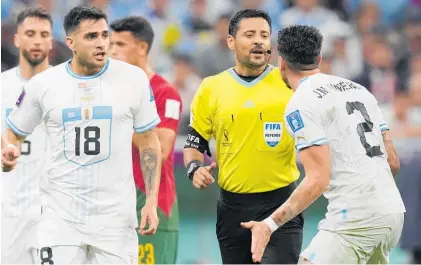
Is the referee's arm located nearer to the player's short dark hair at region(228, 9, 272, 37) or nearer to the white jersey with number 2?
the player's short dark hair at region(228, 9, 272, 37)

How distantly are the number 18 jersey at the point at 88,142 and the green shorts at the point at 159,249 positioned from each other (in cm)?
141

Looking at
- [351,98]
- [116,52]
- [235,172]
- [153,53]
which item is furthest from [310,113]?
[153,53]

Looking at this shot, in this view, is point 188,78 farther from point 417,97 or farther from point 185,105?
point 417,97

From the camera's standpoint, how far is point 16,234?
8.53 metres

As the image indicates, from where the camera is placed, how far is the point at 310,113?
6312 mm

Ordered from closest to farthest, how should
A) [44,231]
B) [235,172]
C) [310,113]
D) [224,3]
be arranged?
[310,113] < [44,231] < [235,172] < [224,3]

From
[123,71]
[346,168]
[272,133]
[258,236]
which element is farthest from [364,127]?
[123,71]

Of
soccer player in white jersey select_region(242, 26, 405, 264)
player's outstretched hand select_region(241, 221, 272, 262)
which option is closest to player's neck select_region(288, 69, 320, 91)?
soccer player in white jersey select_region(242, 26, 405, 264)

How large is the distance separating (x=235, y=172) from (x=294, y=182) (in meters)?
0.45

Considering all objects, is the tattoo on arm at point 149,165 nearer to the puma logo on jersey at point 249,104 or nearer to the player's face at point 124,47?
the puma logo on jersey at point 249,104

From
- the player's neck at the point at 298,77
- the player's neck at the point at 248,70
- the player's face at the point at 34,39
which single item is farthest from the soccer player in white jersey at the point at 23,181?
the player's neck at the point at 298,77

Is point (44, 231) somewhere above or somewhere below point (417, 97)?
below

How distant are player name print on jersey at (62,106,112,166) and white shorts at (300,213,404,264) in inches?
62.5

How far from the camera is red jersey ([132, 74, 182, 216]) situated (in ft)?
27.7
